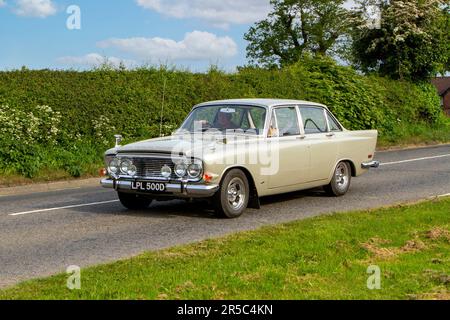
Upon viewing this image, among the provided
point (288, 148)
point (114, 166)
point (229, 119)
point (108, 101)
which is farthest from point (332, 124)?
point (108, 101)

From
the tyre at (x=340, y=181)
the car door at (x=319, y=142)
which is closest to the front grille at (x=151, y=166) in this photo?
the car door at (x=319, y=142)

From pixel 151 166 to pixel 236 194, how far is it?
1.33m

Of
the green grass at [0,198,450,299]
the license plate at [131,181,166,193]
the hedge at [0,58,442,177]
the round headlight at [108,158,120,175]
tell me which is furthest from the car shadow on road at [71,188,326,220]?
the hedge at [0,58,442,177]

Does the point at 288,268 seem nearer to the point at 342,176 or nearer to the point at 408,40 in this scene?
the point at 342,176

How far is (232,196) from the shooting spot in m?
9.98

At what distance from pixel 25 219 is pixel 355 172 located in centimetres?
597

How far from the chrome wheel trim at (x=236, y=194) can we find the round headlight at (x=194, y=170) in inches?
24.2

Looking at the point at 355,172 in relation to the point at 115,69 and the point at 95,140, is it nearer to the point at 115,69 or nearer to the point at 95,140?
the point at 95,140

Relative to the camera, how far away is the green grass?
5.60 m

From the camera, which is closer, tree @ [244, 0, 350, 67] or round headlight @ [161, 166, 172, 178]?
round headlight @ [161, 166, 172, 178]

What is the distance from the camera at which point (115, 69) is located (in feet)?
63.8

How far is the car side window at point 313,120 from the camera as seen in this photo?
1158cm

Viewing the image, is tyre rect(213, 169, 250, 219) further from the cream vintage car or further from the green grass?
the green grass

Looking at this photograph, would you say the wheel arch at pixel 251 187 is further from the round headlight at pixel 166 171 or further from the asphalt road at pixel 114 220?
the round headlight at pixel 166 171
